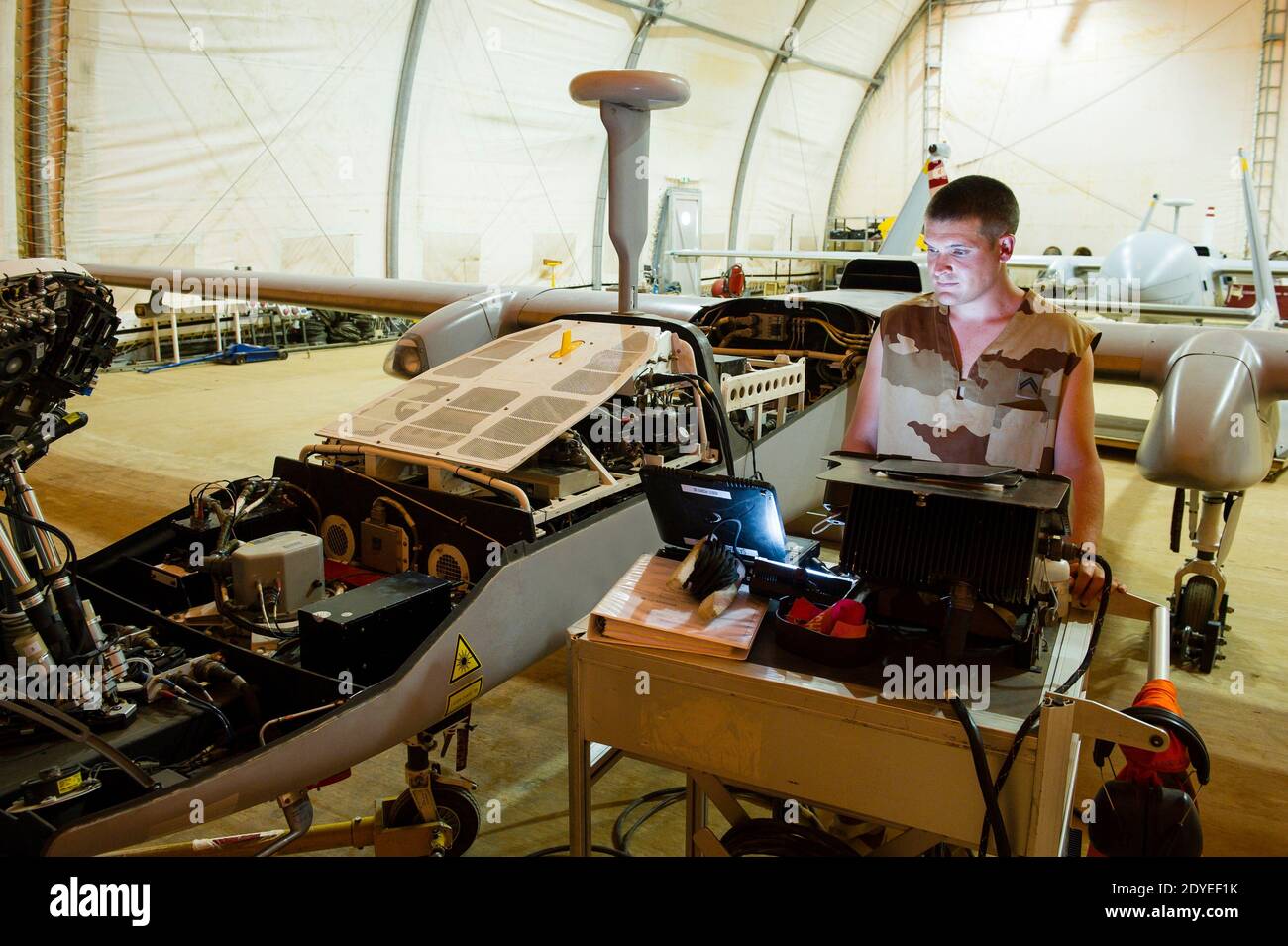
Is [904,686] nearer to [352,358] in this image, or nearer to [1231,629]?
[1231,629]

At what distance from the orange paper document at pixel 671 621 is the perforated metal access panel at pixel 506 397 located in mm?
1194

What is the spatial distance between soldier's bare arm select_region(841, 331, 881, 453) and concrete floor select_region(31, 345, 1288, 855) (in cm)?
116

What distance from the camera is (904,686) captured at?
1.92 meters

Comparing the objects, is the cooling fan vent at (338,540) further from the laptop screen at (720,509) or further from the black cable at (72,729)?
the laptop screen at (720,509)

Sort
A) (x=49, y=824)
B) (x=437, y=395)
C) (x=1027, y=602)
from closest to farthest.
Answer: (x=1027, y=602) < (x=49, y=824) < (x=437, y=395)

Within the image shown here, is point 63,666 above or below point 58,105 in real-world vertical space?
below

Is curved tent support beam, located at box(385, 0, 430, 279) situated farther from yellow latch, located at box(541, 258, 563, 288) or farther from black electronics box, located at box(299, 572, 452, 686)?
black electronics box, located at box(299, 572, 452, 686)

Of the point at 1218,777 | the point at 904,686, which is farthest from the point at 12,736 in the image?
the point at 1218,777

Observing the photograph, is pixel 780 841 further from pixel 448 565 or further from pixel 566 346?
pixel 566 346

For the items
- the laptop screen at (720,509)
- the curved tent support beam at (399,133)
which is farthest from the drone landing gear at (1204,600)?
the curved tent support beam at (399,133)

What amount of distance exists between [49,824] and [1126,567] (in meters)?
5.84

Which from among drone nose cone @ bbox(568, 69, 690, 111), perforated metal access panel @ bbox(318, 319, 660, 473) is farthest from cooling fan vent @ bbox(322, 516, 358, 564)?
drone nose cone @ bbox(568, 69, 690, 111)

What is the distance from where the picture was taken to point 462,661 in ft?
9.07

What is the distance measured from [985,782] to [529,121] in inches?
660
